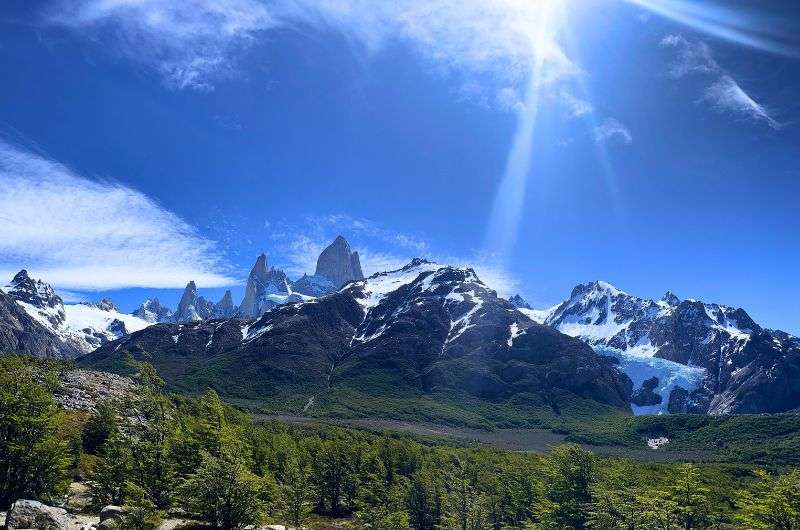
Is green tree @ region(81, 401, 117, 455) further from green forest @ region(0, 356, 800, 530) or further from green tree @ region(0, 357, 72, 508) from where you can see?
green tree @ region(0, 357, 72, 508)

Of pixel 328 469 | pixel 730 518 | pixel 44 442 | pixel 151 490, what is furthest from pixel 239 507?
pixel 730 518

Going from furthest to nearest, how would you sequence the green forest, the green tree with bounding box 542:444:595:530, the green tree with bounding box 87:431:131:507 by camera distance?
the green tree with bounding box 542:444:595:530
the green tree with bounding box 87:431:131:507
the green forest

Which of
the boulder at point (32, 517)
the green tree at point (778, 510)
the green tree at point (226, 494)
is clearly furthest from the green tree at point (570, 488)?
the boulder at point (32, 517)

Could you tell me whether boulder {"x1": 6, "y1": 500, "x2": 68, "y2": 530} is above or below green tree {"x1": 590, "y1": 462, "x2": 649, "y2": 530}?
below

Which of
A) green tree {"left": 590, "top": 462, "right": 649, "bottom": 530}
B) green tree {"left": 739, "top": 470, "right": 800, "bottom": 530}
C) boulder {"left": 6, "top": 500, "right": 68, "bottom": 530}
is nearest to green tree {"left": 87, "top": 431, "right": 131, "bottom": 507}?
boulder {"left": 6, "top": 500, "right": 68, "bottom": 530}

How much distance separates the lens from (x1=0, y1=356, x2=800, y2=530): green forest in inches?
1769

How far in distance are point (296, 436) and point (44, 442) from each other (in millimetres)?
89532

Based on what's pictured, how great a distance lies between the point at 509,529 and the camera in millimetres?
69500

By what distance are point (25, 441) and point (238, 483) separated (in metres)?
18.8

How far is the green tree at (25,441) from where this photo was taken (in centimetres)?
4444

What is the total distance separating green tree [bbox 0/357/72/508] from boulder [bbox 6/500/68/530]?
396cm

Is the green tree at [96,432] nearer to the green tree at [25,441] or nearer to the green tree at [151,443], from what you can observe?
the green tree at [151,443]

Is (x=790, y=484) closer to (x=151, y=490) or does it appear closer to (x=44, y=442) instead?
(x=151, y=490)

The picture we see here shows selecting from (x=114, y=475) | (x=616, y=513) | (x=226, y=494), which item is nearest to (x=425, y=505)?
(x=616, y=513)
